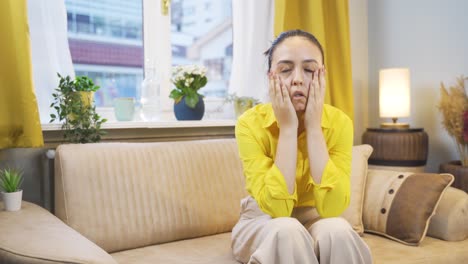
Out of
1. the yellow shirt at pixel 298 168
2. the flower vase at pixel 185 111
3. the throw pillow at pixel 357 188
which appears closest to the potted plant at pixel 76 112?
the flower vase at pixel 185 111

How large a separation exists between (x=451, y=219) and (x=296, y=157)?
30.9 inches

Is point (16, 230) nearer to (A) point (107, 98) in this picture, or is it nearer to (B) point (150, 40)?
(A) point (107, 98)

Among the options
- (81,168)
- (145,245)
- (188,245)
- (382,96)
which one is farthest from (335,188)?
(382,96)

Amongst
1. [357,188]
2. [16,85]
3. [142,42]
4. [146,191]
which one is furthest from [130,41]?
[357,188]

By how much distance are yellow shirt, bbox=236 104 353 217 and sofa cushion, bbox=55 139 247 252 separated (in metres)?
0.42

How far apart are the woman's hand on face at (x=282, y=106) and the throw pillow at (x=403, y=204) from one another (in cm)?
69

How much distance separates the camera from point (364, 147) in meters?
2.09

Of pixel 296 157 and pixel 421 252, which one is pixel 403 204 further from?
pixel 296 157

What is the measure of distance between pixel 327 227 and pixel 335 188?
18 centimetres

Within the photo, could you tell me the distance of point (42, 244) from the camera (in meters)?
1.06

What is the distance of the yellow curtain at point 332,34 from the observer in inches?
98.3

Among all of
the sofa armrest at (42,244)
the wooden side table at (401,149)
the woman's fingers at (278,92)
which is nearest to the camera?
the sofa armrest at (42,244)

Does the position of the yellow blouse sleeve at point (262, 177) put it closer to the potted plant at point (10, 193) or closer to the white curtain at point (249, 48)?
the potted plant at point (10, 193)

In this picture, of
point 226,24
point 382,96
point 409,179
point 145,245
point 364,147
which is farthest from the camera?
point 226,24
